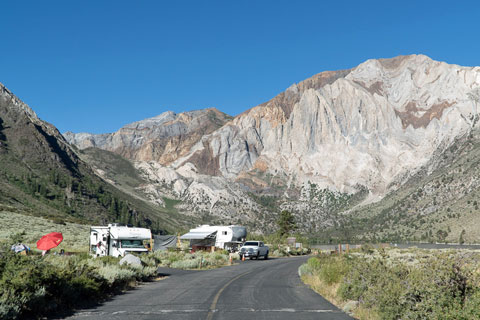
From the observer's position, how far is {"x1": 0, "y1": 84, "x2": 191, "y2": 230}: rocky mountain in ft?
348

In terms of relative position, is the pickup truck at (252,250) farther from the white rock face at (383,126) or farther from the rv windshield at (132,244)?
the white rock face at (383,126)

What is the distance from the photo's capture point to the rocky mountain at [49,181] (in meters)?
106

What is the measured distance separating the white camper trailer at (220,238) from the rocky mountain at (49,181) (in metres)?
50.4

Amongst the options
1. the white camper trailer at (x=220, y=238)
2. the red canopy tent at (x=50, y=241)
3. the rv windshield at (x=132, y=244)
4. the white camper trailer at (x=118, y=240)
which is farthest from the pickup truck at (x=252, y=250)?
the red canopy tent at (x=50, y=241)

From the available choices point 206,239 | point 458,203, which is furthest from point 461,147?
point 206,239

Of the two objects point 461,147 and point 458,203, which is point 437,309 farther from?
point 461,147

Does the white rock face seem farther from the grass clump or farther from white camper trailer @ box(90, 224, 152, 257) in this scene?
the grass clump

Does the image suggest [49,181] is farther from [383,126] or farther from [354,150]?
[383,126]

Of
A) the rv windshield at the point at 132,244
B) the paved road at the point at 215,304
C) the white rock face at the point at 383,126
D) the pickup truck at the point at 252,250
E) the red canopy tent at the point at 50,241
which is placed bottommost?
the paved road at the point at 215,304

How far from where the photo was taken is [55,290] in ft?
43.1

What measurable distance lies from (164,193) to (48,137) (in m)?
52.6

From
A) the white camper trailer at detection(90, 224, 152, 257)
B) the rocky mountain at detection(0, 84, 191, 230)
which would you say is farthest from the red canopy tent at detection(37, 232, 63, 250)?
the rocky mountain at detection(0, 84, 191, 230)

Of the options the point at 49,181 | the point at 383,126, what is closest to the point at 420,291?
the point at 49,181

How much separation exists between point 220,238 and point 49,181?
269 feet
